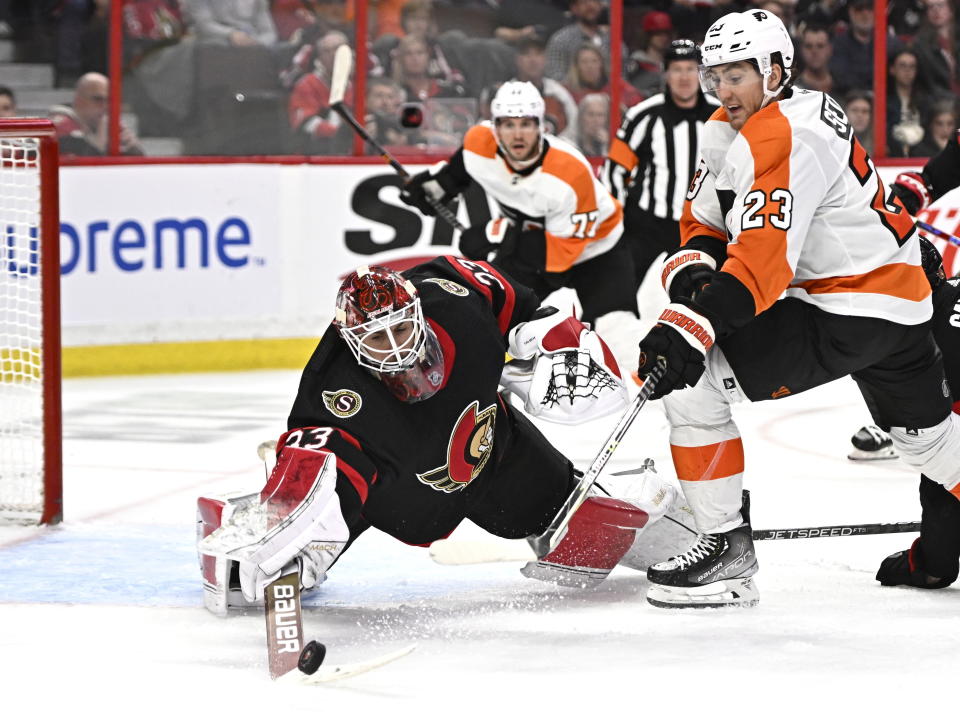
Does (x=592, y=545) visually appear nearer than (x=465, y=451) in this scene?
No

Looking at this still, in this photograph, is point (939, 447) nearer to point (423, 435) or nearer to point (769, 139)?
point (769, 139)

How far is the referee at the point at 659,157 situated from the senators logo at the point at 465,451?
8.37 ft

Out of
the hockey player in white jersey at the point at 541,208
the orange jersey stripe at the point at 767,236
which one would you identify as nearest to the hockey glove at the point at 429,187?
the hockey player in white jersey at the point at 541,208

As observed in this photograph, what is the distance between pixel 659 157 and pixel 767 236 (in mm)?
2720

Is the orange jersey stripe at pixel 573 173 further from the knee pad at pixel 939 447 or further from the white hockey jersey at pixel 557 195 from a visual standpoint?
the knee pad at pixel 939 447

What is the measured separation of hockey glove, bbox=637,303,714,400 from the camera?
2.47 m

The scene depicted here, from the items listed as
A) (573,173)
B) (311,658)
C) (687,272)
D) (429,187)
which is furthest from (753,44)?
(429,187)

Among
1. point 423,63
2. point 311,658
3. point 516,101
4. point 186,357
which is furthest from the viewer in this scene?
point 423,63

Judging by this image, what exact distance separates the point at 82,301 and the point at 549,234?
1.89 metres

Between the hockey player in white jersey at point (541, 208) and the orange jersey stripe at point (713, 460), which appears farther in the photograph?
the hockey player in white jersey at point (541, 208)

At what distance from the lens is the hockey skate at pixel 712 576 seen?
272cm

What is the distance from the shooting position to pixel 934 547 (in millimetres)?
2830

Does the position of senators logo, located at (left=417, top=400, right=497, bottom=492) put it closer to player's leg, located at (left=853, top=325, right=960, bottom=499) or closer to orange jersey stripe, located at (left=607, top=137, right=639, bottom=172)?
player's leg, located at (left=853, top=325, right=960, bottom=499)

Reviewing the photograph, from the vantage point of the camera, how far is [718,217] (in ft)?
9.12
